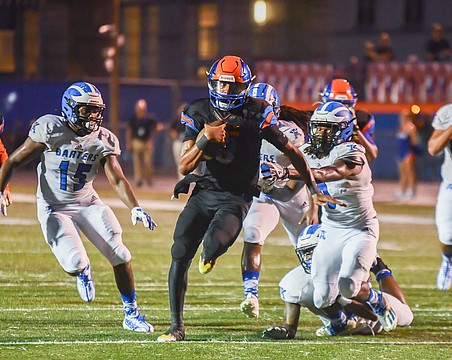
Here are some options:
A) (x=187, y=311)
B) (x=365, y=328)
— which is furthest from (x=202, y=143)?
(x=187, y=311)

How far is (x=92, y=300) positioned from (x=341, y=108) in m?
2.52

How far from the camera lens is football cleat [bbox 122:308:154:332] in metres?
7.81

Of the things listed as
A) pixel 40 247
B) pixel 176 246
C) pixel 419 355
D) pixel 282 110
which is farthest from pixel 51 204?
pixel 40 247

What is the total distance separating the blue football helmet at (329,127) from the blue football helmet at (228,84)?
56cm

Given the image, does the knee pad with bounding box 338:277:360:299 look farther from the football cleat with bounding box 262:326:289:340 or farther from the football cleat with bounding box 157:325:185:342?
the football cleat with bounding box 157:325:185:342

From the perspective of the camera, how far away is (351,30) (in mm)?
29969

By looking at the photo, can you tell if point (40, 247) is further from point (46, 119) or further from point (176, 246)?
point (176, 246)

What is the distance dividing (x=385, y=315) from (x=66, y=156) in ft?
8.09

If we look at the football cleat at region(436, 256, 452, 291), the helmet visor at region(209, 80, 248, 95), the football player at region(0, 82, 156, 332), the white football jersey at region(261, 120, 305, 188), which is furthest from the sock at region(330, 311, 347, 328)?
the football cleat at region(436, 256, 452, 291)

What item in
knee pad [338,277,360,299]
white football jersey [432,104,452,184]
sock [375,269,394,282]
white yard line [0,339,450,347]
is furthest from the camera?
white football jersey [432,104,452,184]

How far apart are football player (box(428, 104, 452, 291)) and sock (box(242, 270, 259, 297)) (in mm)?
2215

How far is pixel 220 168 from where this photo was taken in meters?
7.54

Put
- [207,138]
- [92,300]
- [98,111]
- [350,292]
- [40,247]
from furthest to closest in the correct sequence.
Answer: [40,247] → [92,300] → [98,111] → [350,292] → [207,138]

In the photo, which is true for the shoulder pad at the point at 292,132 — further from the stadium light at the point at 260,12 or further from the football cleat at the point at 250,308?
the stadium light at the point at 260,12
